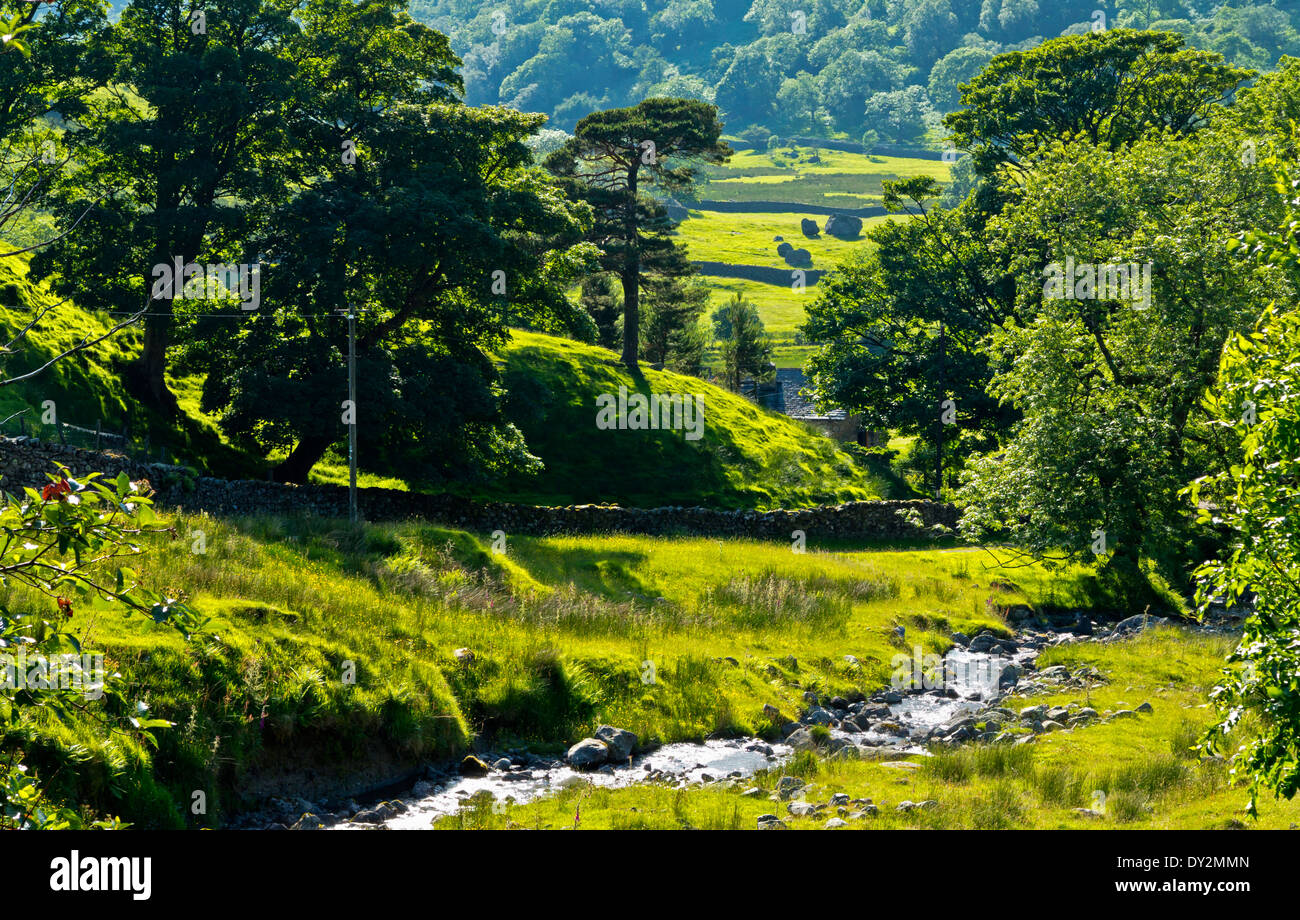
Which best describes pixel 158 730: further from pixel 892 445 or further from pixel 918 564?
pixel 892 445

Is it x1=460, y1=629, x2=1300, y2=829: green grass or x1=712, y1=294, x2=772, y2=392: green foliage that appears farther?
x1=712, y1=294, x2=772, y2=392: green foliage

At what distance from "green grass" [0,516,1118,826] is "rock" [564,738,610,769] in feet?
2.83

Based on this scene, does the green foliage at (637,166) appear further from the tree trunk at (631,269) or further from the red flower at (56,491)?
the red flower at (56,491)

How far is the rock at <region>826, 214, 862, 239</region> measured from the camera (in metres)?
176

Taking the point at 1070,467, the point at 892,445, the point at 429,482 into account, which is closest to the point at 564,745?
the point at 1070,467

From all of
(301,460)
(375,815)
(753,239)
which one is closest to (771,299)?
(753,239)

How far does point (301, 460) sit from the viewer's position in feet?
127

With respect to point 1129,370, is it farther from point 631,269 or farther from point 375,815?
point 631,269

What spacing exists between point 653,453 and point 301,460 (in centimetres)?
1832

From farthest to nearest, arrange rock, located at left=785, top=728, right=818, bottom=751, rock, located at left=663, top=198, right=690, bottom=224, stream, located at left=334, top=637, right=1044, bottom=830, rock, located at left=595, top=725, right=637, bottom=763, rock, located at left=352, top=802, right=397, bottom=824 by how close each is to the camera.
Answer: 1. rock, located at left=663, top=198, right=690, bottom=224
2. rock, located at left=785, top=728, right=818, bottom=751
3. rock, located at left=595, top=725, right=637, bottom=763
4. stream, located at left=334, top=637, right=1044, bottom=830
5. rock, located at left=352, top=802, right=397, bottom=824

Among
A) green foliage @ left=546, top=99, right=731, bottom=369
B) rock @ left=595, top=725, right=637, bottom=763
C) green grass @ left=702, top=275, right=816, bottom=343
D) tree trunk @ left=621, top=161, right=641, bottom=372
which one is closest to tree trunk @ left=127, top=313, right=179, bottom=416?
green foliage @ left=546, top=99, right=731, bottom=369

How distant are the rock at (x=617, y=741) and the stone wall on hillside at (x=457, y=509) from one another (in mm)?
10280

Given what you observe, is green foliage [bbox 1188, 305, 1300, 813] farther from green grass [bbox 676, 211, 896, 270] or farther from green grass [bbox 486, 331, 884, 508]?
green grass [bbox 676, 211, 896, 270]

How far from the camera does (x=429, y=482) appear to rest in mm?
43969
